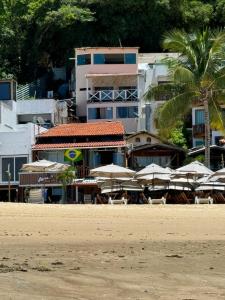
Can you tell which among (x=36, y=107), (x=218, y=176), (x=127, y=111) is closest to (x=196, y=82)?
(x=218, y=176)

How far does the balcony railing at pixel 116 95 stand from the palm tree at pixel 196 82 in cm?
1445

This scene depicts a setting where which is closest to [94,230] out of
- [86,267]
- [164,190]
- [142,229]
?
[142,229]

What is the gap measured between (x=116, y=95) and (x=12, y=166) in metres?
13.9

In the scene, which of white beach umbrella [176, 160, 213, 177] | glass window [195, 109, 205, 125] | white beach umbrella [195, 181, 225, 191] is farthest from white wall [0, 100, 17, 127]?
white beach umbrella [195, 181, 225, 191]

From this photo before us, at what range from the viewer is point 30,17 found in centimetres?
6575

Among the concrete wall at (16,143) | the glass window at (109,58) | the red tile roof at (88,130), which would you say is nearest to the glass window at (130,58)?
the glass window at (109,58)

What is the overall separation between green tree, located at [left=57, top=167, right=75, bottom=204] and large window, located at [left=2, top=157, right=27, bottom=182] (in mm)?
4609

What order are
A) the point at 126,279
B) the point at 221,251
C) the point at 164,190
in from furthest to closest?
the point at 164,190 < the point at 221,251 < the point at 126,279

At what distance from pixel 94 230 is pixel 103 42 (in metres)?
50.9

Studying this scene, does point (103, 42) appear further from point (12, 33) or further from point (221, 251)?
point (221, 251)

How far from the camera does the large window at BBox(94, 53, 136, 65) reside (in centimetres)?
5759

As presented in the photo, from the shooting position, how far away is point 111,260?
992cm

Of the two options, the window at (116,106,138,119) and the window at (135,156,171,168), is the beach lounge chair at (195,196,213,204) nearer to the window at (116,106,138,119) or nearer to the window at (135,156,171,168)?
the window at (135,156,171,168)

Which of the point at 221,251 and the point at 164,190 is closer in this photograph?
the point at 221,251
